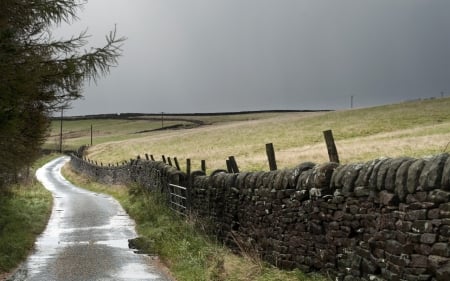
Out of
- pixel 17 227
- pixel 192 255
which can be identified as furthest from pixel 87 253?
pixel 17 227

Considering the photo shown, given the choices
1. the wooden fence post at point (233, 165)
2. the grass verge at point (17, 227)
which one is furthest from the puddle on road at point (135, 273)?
the wooden fence post at point (233, 165)

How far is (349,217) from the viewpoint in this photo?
7.80m

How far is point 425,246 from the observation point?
6109 mm

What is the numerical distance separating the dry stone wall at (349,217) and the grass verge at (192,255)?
1.31 feet

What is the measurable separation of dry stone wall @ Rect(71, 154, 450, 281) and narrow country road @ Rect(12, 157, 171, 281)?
7.43ft

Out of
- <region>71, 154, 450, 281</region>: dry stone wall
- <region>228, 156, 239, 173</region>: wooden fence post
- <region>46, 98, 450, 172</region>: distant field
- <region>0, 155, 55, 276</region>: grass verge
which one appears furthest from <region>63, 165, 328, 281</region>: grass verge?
<region>46, 98, 450, 172</region>: distant field

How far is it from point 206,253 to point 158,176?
10958 mm

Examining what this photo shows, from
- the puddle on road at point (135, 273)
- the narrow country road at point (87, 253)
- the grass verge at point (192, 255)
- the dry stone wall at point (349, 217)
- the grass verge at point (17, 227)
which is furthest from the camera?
the grass verge at point (17, 227)

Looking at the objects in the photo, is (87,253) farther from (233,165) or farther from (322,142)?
(322,142)

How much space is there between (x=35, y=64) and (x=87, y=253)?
469 centimetres

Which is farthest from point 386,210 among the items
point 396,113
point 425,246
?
point 396,113

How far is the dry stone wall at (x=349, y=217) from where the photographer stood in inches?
237

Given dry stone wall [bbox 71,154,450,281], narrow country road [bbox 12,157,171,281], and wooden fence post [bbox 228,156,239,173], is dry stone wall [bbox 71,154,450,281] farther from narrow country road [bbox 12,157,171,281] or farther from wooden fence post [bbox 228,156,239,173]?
narrow country road [bbox 12,157,171,281]

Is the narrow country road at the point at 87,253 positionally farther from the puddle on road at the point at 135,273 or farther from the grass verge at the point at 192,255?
the grass verge at the point at 192,255
